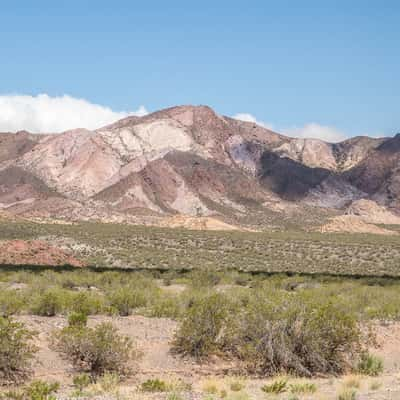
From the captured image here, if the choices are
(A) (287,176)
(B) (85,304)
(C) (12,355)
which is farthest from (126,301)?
(A) (287,176)

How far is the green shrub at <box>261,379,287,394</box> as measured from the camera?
1269 cm

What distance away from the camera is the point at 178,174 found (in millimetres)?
138875

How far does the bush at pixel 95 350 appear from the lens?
1461cm

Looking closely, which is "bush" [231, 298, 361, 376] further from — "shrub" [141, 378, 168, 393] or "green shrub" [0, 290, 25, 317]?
"green shrub" [0, 290, 25, 317]

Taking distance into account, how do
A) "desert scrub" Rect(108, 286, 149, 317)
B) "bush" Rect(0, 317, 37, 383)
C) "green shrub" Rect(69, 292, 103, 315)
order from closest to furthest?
"bush" Rect(0, 317, 37, 383) → "green shrub" Rect(69, 292, 103, 315) → "desert scrub" Rect(108, 286, 149, 317)

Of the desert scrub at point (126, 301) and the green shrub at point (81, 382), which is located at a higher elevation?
the desert scrub at point (126, 301)

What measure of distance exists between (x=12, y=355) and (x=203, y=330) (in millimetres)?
4896

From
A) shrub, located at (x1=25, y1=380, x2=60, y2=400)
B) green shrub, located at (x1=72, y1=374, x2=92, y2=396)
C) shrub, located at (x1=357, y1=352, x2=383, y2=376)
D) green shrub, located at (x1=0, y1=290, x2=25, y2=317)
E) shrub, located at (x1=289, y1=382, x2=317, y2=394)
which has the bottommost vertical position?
shrub, located at (x1=357, y1=352, x2=383, y2=376)

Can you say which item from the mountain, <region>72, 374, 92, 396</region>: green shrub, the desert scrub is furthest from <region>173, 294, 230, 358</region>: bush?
the mountain

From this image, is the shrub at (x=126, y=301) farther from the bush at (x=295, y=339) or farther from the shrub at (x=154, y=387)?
the shrub at (x=154, y=387)

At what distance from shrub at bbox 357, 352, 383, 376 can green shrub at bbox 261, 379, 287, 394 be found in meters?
3.43

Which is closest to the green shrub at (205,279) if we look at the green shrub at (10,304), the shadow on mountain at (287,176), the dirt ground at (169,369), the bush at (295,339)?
the dirt ground at (169,369)

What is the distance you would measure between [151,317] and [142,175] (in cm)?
11637

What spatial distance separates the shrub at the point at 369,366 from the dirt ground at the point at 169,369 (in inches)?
8.7
